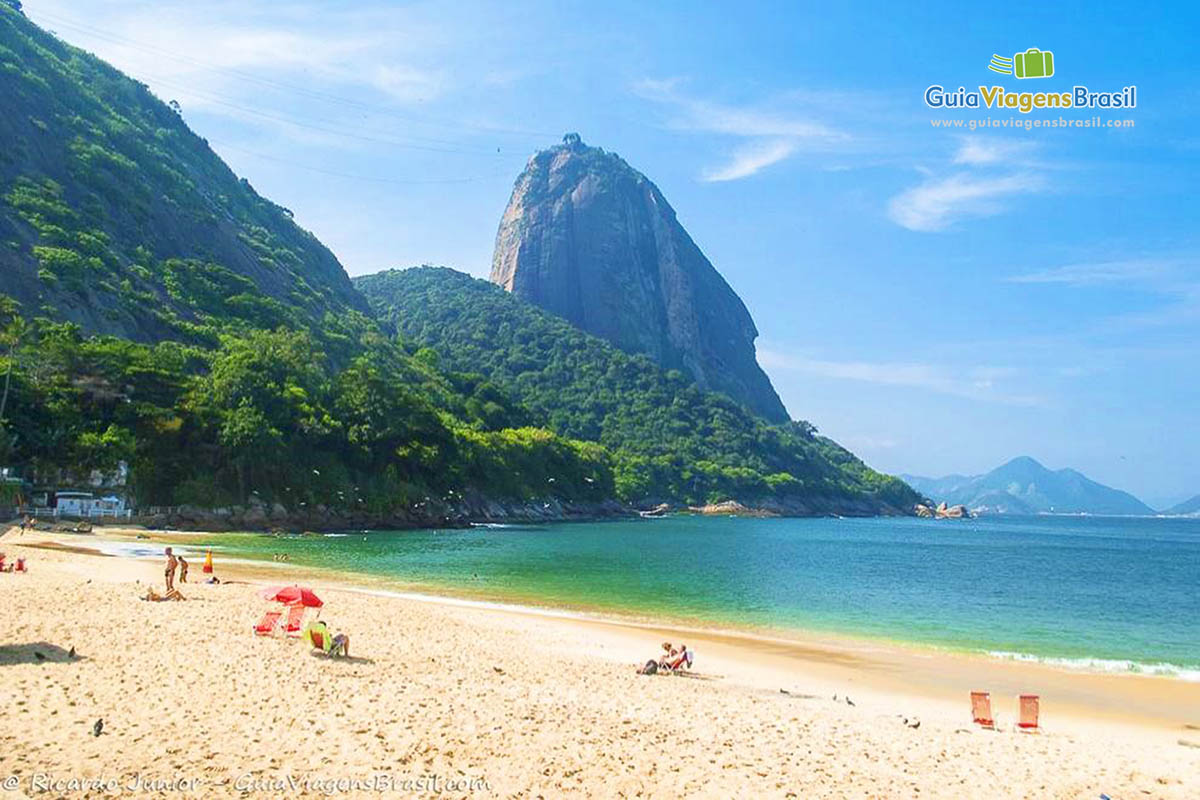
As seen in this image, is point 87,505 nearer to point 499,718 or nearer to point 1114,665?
point 499,718

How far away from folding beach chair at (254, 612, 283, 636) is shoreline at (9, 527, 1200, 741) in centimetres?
1028

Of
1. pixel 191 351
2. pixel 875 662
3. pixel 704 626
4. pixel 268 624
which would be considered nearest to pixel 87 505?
pixel 191 351

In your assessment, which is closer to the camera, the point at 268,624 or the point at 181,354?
the point at 268,624

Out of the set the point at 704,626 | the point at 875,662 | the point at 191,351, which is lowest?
the point at 704,626

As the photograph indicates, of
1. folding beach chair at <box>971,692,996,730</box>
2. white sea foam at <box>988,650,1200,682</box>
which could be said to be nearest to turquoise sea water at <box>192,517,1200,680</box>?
white sea foam at <box>988,650,1200,682</box>

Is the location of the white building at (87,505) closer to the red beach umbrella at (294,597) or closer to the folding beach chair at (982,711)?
the red beach umbrella at (294,597)

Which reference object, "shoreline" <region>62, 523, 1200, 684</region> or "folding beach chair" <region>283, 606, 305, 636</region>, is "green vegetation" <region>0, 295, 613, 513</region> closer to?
"shoreline" <region>62, 523, 1200, 684</region>

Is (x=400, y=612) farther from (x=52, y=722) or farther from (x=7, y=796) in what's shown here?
(x=7, y=796)

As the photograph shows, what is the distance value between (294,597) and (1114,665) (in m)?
24.1

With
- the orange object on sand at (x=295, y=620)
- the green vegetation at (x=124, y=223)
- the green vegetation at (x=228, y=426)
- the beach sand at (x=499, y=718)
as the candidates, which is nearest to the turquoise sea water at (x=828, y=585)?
the beach sand at (x=499, y=718)

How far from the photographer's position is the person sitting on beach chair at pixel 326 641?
52.9 ft

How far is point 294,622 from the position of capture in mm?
18391

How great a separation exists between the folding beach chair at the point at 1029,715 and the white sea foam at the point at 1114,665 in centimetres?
1014

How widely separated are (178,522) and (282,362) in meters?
22.8
